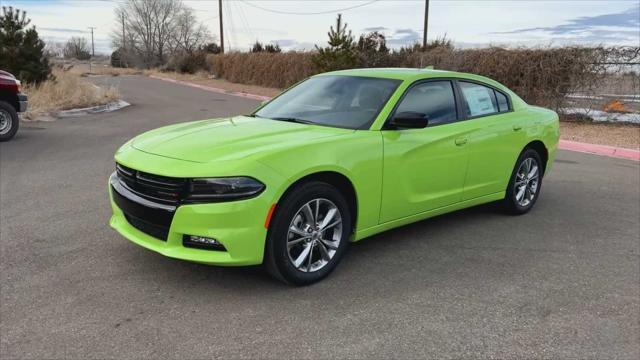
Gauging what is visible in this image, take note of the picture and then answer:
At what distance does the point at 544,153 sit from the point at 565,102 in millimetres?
10222

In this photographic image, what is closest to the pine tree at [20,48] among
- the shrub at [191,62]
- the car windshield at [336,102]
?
the car windshield at [336,102]

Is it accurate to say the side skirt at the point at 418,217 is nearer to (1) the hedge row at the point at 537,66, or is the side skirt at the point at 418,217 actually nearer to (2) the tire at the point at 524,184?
(2) the tire at the point at 524,184

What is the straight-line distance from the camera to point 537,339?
10.8 ft

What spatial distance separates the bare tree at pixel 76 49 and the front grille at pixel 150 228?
106 metres

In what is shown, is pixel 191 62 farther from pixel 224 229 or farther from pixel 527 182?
pixel 224 229

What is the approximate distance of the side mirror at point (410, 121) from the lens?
4.27 m

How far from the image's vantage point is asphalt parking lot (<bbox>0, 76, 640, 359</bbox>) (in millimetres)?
3162

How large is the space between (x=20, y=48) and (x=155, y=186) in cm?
1615

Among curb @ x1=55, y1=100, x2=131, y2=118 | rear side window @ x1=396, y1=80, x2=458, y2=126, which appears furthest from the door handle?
curb @ x1=55, y1=100, x2=131, y2=118

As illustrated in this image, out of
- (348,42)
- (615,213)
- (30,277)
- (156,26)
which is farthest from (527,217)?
(156,26)

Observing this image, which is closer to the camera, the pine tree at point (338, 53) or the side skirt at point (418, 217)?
the side skirt at point (418, 217)

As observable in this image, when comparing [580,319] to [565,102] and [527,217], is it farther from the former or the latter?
[565,102]

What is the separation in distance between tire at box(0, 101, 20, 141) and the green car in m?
7.52

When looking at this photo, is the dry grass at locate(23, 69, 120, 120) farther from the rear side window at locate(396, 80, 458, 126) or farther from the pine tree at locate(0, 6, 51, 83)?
the rear side window at locate(396, 80, 458, 126)
